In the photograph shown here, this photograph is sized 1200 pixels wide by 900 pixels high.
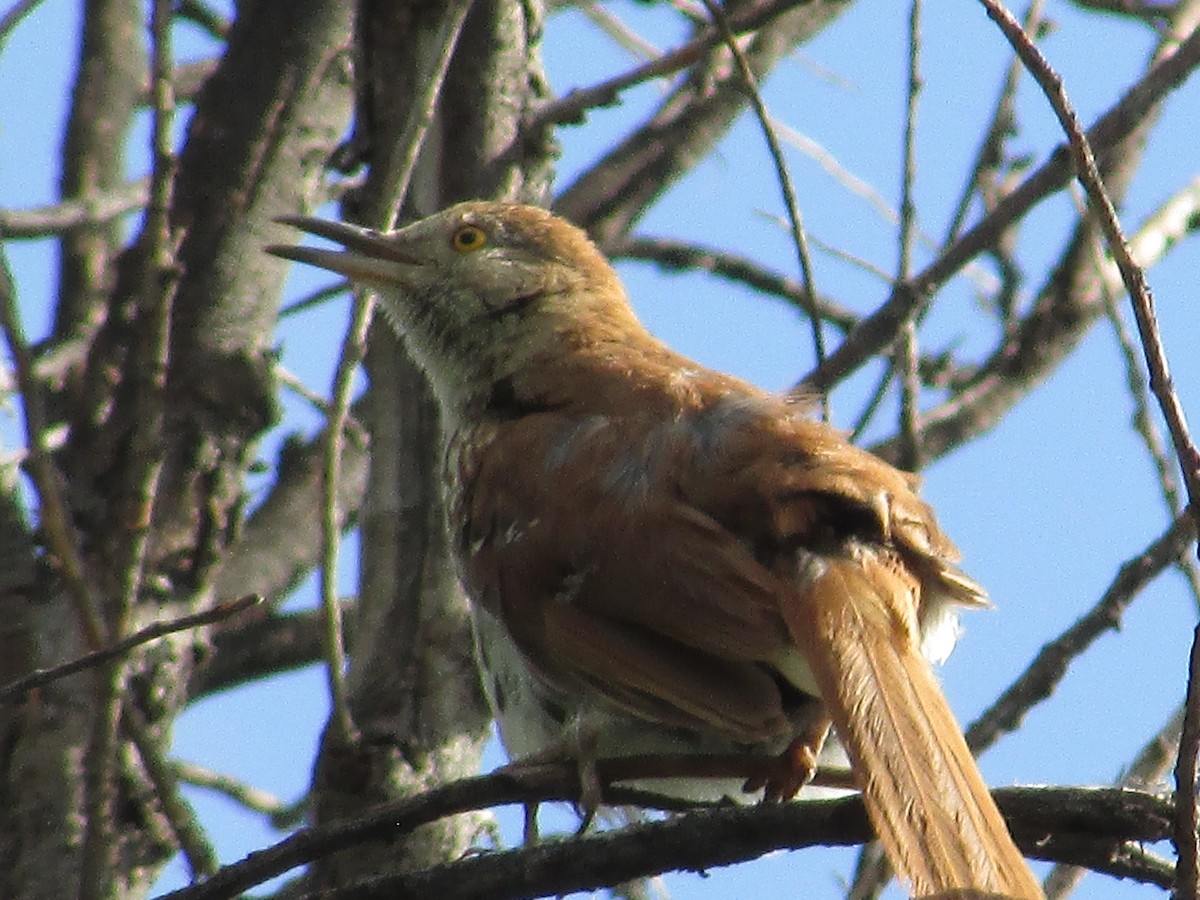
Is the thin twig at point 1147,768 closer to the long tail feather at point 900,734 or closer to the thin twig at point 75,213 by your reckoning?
the long tail feather at point 900,734

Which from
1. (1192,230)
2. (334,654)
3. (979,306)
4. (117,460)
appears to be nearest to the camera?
(334,654)

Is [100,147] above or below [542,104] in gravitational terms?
above

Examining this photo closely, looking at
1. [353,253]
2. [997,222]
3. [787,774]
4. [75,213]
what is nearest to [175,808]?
[787,774]

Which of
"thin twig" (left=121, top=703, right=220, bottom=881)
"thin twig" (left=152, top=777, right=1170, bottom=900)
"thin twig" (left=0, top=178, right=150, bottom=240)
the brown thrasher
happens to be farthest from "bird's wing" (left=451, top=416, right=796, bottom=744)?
"thin twig" (left=0, top=178, right=150, bottom=240)

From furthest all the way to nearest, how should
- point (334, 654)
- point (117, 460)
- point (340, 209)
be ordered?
point (340, 209) → point (117, 460) → point (334, 654)

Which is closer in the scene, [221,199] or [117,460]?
[117,460]

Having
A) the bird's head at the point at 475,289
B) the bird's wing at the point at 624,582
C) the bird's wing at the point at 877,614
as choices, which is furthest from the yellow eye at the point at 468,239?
the bird's wing at the point at 877,614

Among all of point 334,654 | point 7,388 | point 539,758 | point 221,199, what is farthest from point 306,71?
point 539,758

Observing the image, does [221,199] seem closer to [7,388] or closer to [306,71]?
[306,71]

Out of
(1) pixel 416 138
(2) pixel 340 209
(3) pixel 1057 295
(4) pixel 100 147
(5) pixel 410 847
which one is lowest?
(5) pixel 410 847

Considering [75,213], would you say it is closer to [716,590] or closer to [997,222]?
[997,222]
